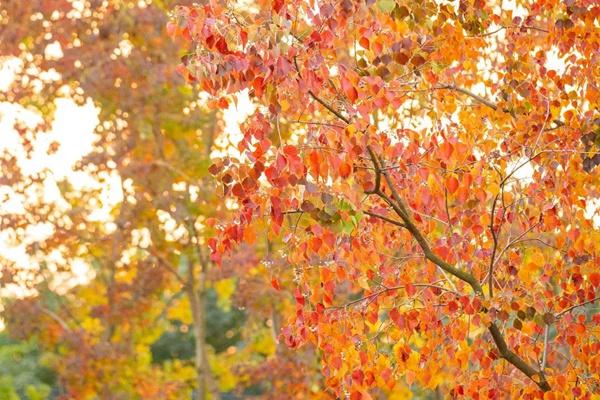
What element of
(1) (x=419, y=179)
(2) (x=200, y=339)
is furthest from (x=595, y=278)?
(2) (x=200, y=339)

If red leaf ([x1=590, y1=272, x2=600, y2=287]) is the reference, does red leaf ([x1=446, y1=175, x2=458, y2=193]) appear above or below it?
below

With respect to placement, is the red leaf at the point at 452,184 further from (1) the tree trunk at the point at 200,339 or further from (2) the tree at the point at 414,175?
(1) the tree trunk at the point at 200,339

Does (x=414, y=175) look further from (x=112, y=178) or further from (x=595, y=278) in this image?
(x=112, y=178)

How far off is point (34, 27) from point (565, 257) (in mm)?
9343

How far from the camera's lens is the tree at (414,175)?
5266mm

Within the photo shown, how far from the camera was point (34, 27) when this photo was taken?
48.1ft

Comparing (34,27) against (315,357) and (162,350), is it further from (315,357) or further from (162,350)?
(162,350)

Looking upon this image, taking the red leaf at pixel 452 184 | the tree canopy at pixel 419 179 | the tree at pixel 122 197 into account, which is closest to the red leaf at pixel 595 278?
the tree canopy at pixel 419 179

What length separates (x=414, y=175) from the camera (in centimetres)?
579

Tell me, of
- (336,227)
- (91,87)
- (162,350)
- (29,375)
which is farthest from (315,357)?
(162,350)

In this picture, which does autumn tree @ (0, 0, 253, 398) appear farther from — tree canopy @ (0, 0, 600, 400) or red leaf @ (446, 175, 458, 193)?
red leaf @ (446, 175, 458, 193)

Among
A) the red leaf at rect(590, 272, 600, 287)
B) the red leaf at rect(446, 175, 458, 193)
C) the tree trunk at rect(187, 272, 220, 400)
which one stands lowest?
the red leaf at rect(446, 175, 458, 193)

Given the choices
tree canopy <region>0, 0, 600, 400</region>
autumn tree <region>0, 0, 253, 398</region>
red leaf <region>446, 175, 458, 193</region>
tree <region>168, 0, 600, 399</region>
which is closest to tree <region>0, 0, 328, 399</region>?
autumn tree <region>0, 0, 253, 398</region>

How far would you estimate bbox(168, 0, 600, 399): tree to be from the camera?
5266 mm
